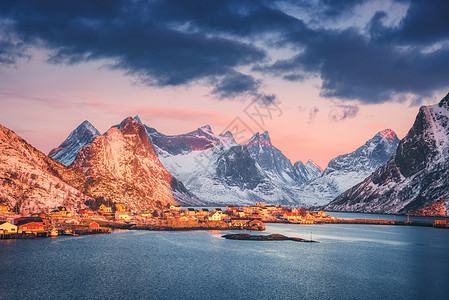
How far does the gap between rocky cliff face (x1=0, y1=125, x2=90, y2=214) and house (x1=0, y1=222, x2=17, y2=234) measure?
16.8 meters

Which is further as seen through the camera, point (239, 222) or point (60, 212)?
point (239, 222)

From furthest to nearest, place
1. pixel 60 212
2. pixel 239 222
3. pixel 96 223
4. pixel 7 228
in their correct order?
pixel 239 222
pixel 96 223
pixel 60 212
pixel 7 228

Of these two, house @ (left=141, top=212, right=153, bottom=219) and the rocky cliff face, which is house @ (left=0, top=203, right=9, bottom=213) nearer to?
the rocky cliff face

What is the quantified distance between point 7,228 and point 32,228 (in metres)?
6.49

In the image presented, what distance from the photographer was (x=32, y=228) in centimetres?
12150

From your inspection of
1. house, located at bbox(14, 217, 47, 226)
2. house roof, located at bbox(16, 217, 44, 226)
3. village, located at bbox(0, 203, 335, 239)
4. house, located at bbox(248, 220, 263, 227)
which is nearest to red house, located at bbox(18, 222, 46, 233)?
village, located at bbox(0, 203, 335, 239)

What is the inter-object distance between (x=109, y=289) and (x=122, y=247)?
41139mm

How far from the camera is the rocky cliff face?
13775 centimetres

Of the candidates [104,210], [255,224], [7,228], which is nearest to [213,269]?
[7,228]

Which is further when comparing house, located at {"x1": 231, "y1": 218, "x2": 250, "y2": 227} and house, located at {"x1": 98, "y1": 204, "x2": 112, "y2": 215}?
house, located at {"x1": 231, "y1": 218, "x2": 250, "y2": 227}

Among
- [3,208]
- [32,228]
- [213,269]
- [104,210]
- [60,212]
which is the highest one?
[3,208]

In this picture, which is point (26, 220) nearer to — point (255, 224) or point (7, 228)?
point (7, 228)

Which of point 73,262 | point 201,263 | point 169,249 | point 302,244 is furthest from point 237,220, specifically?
point 73,262

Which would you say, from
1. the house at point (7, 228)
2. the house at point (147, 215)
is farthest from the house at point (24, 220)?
the house at point (147, 215)
